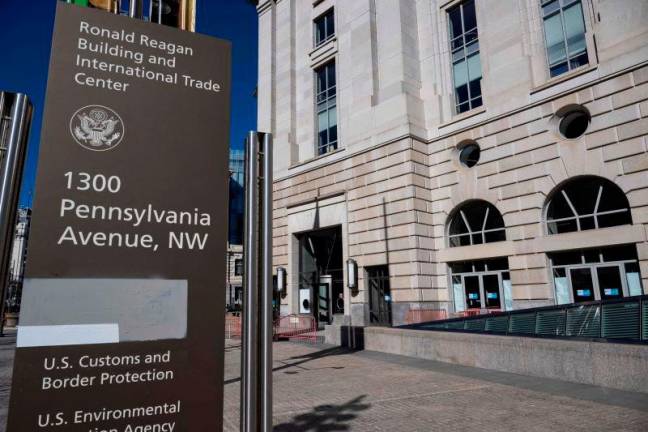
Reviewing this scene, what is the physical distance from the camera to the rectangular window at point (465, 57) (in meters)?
22.3

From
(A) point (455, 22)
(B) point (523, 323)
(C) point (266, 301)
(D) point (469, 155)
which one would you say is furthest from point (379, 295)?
(C) point (266, 301)

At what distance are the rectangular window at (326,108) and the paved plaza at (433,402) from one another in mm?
17755

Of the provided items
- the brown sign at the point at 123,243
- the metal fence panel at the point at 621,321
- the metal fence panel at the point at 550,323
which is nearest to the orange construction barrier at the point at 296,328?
the metal fence panel at the point at 550,323

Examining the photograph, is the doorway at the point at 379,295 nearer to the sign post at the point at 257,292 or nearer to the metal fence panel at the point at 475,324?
the metal fence panel at the point at 475,324

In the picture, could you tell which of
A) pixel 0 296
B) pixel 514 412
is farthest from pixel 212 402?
pixel 514 412

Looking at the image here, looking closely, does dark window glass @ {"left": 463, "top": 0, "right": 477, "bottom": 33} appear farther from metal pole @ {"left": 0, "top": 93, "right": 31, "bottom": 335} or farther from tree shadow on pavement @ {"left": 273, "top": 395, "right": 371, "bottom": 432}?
metal pole @ {"left": 0, "top": 93, "right": 31, "bottom": 335}

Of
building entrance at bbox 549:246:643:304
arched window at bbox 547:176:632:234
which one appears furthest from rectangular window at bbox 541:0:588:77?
building entrance at bbox 549:246:643:304

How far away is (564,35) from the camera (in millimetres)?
19141

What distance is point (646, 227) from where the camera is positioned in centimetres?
1538

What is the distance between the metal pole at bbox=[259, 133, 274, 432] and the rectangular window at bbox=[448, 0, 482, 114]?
2118 cm

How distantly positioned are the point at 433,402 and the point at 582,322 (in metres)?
4.73

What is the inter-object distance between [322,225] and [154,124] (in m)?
23.2

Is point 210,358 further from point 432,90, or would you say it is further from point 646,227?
point 432,90

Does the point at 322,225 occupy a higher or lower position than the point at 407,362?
higher
